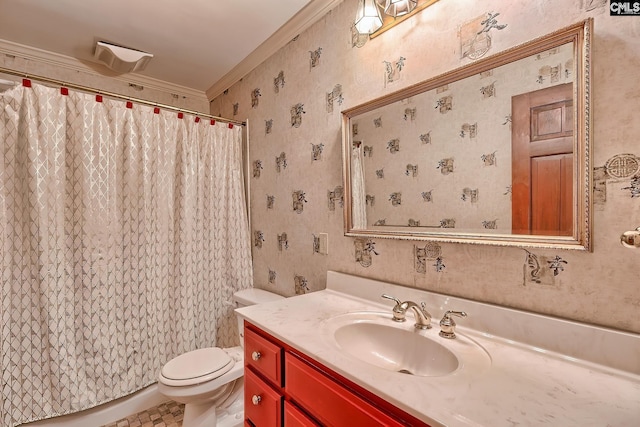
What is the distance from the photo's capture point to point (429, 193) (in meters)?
1.18

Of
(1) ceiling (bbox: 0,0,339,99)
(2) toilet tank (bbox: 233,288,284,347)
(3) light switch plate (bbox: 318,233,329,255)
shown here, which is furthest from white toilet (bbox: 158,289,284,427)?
(1) ceiling (bbox: 0,0,339,99)

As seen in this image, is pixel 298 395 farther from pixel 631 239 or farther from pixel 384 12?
pixel 384 12

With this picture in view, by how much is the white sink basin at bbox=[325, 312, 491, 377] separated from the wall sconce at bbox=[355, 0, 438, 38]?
1.23 metres

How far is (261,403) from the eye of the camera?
1110mm

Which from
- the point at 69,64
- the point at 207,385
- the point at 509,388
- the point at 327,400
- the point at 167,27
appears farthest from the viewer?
the point at 69,64

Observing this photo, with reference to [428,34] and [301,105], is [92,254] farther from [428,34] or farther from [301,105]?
[428,34]

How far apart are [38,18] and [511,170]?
252 centimetres

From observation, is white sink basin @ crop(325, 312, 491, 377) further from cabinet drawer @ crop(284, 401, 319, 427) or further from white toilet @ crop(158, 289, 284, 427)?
white toilet @ crop(158, 289, 284, 427)

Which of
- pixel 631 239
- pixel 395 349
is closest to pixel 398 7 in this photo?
pixel 631 239

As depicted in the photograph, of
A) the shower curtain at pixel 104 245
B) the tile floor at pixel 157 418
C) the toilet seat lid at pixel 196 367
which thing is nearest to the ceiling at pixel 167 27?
the shower curtain at pixel 104 245

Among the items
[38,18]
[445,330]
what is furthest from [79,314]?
[445,330]

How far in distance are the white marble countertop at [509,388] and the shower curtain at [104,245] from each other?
4.22 ft

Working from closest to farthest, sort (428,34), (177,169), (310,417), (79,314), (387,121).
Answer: (310,417) → (428,34) → (387,121) → (79,314) → (177,169)

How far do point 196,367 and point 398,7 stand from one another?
1.95m
